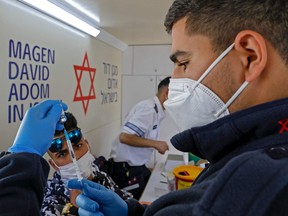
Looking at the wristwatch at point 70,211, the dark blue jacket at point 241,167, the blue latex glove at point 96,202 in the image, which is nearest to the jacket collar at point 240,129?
the dark blue jacket at point 241,167

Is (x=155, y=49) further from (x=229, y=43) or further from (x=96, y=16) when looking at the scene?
(x=229, y=43)

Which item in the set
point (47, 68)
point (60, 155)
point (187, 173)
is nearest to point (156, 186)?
point (187, 173)

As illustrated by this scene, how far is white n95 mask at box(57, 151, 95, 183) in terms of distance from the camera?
1.35 metres

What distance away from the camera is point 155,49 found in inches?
137

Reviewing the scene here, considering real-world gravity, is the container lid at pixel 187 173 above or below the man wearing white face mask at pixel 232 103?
below

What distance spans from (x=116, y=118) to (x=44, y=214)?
7.53 ft

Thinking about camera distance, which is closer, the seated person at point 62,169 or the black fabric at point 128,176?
the seated person at point 62,169

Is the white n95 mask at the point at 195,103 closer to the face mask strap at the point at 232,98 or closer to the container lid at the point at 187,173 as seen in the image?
the face mask strap at the point at 232,98

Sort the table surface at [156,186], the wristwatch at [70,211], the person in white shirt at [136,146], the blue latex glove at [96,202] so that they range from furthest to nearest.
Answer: the person in white shirt at [136,146] → the table surface at [156,186] → the wristwatch at [70,211] → the blue latex glove at [96,202]

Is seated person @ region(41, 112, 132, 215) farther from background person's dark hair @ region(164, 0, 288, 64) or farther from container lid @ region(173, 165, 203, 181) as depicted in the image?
background person's dark hair @ region(164, 0, 288, 64)

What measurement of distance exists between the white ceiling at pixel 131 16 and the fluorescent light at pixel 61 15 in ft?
0.40

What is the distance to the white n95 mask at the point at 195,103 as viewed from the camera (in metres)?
0.57

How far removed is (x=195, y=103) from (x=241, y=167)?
281 mm

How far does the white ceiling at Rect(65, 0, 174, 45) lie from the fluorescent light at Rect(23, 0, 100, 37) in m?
0.12
